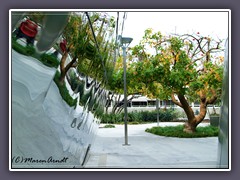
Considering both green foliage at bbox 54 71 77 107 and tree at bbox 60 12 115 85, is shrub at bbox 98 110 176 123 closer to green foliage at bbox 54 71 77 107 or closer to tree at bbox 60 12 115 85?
tree at bbox 60 12 115 85

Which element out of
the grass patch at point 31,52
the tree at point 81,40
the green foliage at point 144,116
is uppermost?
the tree at point 81,40

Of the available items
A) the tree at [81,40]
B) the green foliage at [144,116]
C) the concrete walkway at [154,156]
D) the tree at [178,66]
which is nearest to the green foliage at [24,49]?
the tree at [81,40]

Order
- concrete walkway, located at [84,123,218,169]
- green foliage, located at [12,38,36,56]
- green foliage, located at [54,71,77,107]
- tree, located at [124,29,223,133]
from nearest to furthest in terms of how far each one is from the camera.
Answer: green foliage, located at [12,38,36,56], green foliage, located at [54,71,77,107], concrete walkway, located at [84,123,218,169], tree, located at [124,29,223,133]

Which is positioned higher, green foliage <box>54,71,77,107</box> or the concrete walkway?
green foliage <box>54,71,77,107</box>

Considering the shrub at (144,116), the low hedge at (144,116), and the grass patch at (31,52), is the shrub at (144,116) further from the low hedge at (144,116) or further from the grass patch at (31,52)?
the grass patch at (31,52)

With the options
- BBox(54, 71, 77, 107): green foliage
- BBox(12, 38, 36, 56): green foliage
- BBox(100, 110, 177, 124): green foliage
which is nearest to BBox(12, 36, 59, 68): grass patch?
BBox(12, 38, 36, 56): green foliage

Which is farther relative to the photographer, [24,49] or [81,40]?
[81,40]

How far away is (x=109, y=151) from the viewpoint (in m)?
8.83

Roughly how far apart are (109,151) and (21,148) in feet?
16.6

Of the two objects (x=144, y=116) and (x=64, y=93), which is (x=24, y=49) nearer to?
(x=64, y=93)

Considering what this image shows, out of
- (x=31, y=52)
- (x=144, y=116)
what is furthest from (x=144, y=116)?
(x=31, y=52)

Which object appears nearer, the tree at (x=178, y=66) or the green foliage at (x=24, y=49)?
the green foliage at (x=24, y=49)

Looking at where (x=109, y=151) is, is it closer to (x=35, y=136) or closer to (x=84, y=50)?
(x=84, y=50)
